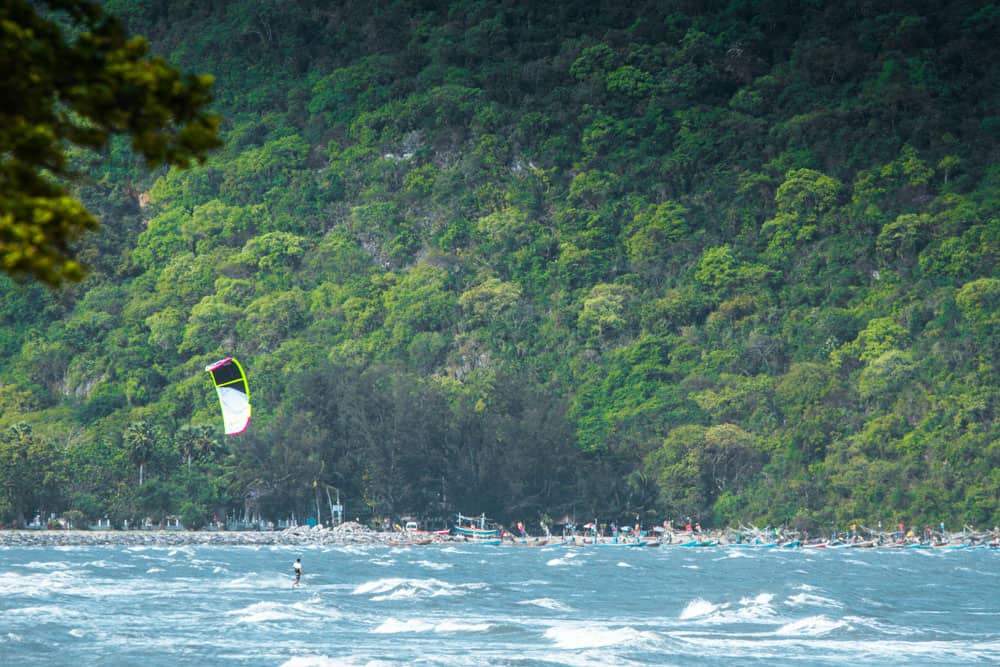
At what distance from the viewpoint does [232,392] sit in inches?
2768

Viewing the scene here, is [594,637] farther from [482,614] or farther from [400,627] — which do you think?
[482,614]

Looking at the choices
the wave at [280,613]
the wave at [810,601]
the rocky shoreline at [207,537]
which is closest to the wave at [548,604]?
the wave at [810,601]

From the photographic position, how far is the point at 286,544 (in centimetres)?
12725

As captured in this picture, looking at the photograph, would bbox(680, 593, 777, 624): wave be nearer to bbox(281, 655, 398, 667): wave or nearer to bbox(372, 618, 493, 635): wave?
bbox(372, 618, 493, 635): wave

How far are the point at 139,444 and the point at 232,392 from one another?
70.0 m

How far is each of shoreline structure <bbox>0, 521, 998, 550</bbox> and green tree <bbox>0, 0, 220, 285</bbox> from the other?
110899 millimetres

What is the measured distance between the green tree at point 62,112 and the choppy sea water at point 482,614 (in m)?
26.6

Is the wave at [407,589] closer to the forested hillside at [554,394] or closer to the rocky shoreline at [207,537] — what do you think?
the rocky shoreline at [207,537]

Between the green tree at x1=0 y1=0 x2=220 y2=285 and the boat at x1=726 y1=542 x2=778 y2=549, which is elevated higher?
the boat at x1=726 y1=542 x2=778 y2=549

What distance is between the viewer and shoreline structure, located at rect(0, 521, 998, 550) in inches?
4702

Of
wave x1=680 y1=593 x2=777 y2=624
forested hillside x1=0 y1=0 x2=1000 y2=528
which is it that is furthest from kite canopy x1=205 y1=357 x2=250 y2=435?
forested hillside x1=0 y1=0 x2=1000 y2=528

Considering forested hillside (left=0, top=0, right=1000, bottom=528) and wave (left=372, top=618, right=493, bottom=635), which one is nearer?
wave (left=372, top=618, right=493, bottom=635)

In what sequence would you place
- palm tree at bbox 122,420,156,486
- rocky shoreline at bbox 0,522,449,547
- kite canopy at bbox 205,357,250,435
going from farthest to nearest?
palm tree at bbox 122,420,156,486 → rocky shoreline at bbox 0,522,449,547 → kite canopy at bbox 205,357,250,435

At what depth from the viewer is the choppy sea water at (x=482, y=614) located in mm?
36938
